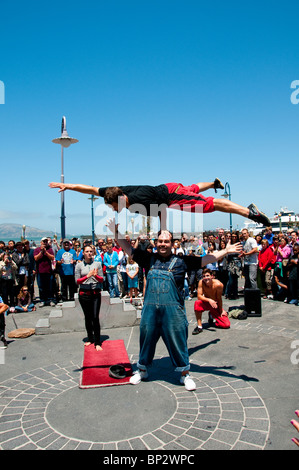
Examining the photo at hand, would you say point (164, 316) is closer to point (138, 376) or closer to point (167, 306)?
point (167, 306)

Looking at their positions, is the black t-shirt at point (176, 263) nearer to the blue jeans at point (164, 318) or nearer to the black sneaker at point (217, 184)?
the blue jeans at point (164, 318)

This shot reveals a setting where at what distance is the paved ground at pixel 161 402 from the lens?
332cm

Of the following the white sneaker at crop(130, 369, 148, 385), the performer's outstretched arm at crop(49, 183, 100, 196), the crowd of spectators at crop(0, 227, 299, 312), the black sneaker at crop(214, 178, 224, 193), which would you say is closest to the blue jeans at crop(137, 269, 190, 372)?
the white sneaker at crop(130, 369, 148, 385)

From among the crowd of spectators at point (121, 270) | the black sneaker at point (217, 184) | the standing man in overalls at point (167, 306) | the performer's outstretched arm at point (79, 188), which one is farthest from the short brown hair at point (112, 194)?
the crowd of spectators at point (121, 270)

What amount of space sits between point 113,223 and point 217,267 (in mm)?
6322

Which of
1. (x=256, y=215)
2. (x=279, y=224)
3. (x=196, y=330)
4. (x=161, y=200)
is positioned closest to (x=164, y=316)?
(x=161, y=200)

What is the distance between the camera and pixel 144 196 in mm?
4410

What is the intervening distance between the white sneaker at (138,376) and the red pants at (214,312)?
266 cm

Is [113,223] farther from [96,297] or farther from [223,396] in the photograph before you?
[223,396]

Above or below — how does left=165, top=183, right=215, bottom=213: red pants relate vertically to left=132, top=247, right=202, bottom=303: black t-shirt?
above

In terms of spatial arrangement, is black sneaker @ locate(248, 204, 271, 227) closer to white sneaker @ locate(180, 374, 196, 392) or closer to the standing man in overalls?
the standing man in overalls

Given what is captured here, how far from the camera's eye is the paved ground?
10.9ft

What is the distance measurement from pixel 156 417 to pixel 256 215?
2711 millimetres

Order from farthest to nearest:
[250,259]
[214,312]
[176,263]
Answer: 1. [250,259]
2. [214,312]
3. [176,263]
